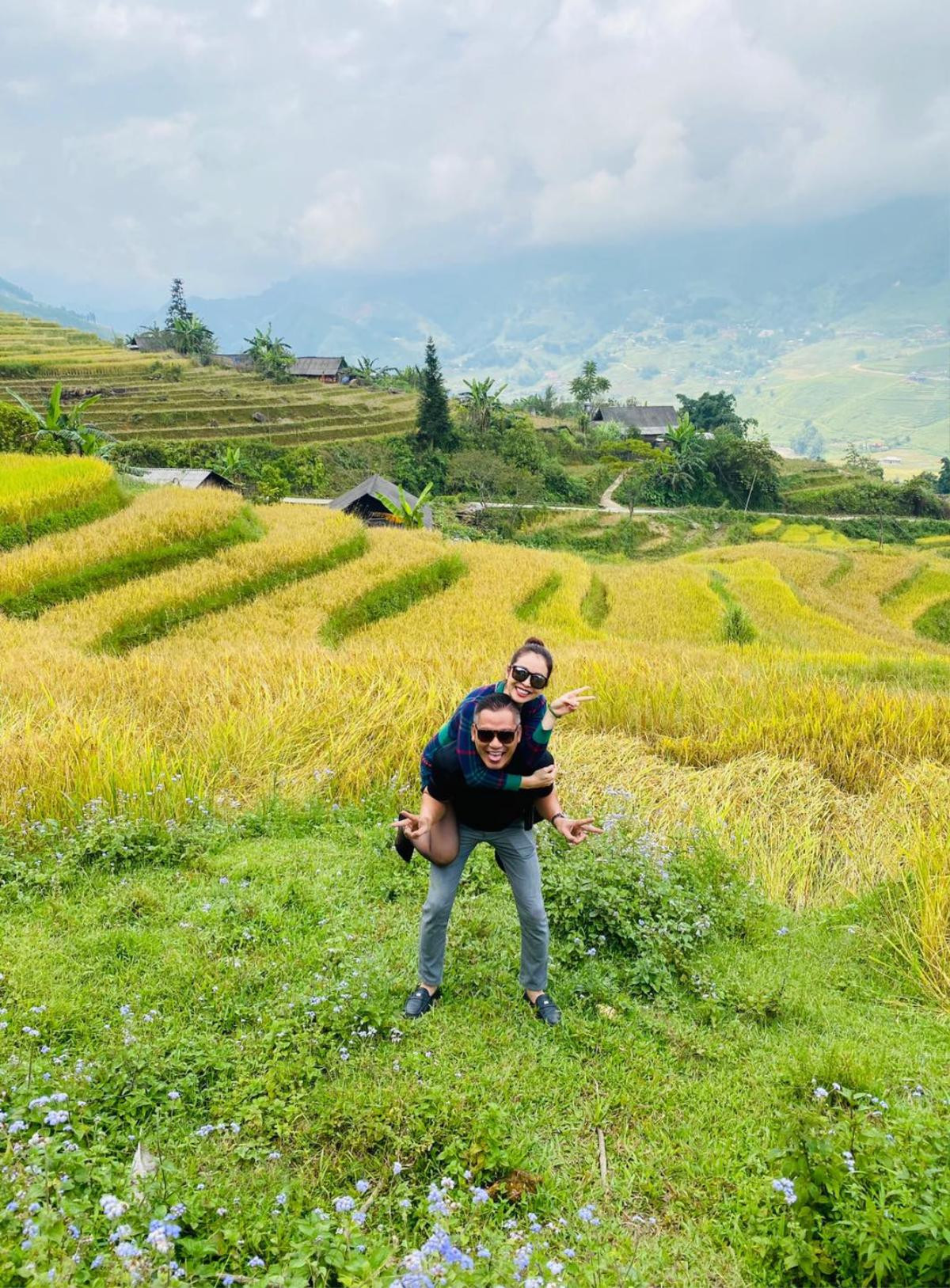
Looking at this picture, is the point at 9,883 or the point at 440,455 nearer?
the point at 9,883

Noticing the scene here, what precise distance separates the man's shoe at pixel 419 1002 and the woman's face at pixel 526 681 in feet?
4.94

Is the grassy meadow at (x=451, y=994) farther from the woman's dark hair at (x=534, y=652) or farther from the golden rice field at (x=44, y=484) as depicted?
the golden rice field at (x=44, y=484)

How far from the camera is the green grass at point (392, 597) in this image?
12.3 metres

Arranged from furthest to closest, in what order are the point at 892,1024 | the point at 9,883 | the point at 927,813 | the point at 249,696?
the point at 249,696 < the point at 927,813 < the point at 9,883 < the point at 892,1024

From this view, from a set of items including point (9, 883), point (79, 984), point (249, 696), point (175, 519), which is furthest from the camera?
point (175, 519)

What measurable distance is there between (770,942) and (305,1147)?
2792 millimetres

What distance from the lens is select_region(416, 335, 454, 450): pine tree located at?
4844cm

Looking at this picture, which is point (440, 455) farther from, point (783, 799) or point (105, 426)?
point (783, 799)

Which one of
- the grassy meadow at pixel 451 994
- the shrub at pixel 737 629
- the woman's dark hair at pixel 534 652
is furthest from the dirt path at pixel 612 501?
the woman's dark hair at pixel 534 652

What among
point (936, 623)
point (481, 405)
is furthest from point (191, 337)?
point (936, 623)

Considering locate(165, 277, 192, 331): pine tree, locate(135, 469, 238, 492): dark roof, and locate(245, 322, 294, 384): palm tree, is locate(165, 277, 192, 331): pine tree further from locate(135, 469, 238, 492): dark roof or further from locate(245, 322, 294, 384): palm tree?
locate(135, 469, 238, 492): dark roof

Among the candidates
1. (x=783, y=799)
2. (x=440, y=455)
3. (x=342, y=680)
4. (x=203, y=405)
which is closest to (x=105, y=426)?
(x=203, y=405)

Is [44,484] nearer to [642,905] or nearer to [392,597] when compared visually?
[392,597]

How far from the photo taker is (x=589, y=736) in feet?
23.2
